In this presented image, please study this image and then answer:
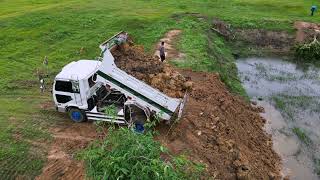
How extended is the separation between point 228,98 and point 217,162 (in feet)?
22.7

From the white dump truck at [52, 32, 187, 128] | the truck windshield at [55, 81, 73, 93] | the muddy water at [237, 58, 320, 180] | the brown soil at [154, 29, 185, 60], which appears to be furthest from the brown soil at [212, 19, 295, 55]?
the truck windshield at [55, 81, 73, 93]

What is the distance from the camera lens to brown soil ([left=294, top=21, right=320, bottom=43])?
36.2m

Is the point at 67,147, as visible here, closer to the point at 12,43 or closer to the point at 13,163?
the point at 13,163

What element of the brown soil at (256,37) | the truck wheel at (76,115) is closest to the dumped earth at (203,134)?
the truck wheel at (76,115)

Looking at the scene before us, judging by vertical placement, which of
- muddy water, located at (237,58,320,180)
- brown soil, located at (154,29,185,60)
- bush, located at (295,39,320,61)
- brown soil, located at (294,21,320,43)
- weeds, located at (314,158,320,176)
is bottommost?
weeds, located at (314,158,320,176)

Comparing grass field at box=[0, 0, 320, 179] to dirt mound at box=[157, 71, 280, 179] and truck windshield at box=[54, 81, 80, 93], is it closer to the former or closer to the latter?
truck windshield at box=[54, 81, 80, 93]

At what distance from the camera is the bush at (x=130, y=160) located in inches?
368

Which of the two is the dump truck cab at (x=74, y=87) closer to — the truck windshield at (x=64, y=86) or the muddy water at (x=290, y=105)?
the truck windshield at (x=64, y=86)

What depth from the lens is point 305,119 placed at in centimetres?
2323

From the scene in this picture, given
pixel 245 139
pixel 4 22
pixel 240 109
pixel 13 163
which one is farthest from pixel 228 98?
pixel 4 22

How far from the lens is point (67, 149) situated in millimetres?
17031

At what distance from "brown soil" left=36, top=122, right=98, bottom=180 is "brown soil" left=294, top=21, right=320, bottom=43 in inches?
949

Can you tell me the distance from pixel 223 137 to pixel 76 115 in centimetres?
660

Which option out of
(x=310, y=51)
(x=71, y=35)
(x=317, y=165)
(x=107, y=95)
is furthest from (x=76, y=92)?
(x=310, y=51)
